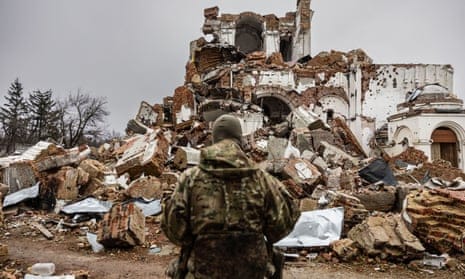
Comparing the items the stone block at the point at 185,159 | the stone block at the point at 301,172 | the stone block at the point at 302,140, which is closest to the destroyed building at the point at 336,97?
the stone block at the point at 302,140

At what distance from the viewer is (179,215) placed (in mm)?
1927

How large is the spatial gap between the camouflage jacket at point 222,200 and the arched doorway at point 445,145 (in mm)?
15819

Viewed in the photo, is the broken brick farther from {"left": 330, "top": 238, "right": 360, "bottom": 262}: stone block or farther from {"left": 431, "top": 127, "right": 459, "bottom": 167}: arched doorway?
{"left": 431, "top": 127, "right": 459, "bottom": 167}: arched doorway

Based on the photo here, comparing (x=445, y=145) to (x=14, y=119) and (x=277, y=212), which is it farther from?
(x=14, y=119)

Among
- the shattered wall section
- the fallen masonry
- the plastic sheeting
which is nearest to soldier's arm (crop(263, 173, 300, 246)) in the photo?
the fallen masonry

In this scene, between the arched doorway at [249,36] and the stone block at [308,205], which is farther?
the arched doorway at [249,36]

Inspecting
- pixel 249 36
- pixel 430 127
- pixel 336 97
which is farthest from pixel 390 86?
pixel 249 36

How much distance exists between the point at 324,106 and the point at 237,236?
19038mm

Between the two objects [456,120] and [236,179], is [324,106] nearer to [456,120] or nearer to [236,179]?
[456,120]

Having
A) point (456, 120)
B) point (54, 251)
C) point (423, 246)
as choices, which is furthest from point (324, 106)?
point (54, 251)

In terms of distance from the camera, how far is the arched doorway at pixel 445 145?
15.0m

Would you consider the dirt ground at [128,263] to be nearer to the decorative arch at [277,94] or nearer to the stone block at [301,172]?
the stone block at [301,172]

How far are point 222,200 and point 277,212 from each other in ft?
1.28

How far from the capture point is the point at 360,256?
16.1 feet
